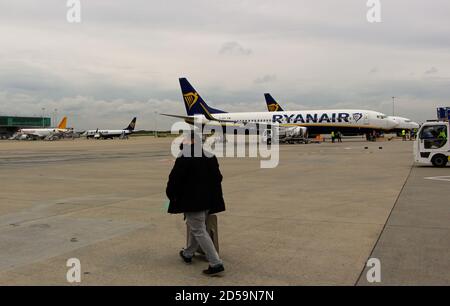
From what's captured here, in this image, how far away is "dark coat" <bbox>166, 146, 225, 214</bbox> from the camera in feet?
17.9

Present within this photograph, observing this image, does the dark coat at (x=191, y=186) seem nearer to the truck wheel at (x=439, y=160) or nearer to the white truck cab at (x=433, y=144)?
the white truck cab at (x=433, y=144)

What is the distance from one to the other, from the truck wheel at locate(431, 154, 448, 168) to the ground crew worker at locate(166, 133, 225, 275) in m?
16.8

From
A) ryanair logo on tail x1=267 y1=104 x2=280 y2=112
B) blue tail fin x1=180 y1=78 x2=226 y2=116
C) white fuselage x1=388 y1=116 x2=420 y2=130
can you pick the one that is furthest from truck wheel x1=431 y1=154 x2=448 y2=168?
ryanair logo on tail x1=267 y1=104 x2=280 y2=112

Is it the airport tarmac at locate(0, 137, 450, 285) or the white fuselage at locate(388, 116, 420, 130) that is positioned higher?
the white fuselage at locate(388, 116, 420, 130)

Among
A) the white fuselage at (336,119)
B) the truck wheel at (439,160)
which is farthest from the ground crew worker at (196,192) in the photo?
the white fuselage at (336,119)

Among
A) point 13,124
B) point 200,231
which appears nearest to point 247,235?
point 200,231

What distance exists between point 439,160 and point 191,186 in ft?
56.4

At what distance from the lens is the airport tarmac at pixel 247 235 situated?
17.4 feet

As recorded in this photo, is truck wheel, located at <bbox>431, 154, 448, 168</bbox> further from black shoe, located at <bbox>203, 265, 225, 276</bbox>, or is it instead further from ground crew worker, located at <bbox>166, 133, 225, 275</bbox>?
black shoe, located at <bbox>203, 265, 225, 276</bbox>

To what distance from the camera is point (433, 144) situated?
63.6ft

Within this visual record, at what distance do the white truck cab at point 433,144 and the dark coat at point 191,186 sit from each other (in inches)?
647

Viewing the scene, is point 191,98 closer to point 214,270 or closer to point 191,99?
point 191,99
